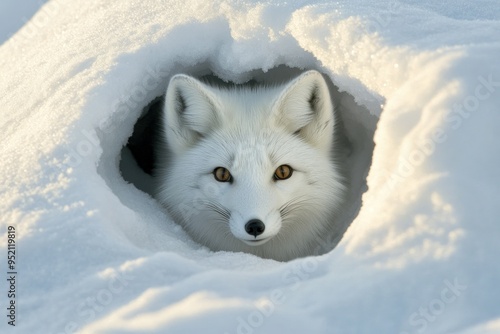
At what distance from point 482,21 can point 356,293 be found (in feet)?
4.70

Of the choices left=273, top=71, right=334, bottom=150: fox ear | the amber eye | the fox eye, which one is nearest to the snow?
left=273, top=71, right=334, bottom=150: fox ear

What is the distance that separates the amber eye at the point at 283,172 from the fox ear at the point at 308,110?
9.4 inches

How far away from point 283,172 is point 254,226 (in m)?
0.39

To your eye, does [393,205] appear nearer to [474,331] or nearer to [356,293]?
[356,293]

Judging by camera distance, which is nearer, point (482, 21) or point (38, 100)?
point (482, 21)

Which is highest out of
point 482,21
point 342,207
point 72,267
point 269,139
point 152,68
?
point 482,21

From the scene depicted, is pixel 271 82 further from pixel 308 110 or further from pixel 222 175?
pixel 222 175

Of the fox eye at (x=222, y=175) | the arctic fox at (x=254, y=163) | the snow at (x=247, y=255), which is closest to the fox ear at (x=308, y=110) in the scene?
the arctic fox at (x=254, y=163)

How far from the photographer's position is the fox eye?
2754 mm

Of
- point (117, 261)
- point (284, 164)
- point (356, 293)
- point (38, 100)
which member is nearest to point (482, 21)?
point (284, 164)

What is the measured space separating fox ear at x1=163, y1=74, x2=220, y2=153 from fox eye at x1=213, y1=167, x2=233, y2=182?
279mm

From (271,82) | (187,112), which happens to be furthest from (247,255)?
(271,82)

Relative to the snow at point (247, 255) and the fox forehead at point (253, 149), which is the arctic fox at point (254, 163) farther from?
the snow at point (247, 255)

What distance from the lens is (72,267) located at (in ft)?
6.55
